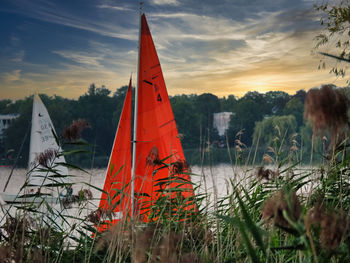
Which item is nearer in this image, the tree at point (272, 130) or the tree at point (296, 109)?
the tree at point (272, 130)

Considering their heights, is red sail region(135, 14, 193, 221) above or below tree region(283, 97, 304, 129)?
below

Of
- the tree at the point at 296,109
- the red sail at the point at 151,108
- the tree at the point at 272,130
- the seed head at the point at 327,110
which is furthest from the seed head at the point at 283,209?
the tree at the point at 296,109

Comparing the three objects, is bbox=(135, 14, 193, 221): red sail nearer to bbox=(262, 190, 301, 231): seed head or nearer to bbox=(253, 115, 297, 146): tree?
bbox=(253, 115, 297, 146): tree

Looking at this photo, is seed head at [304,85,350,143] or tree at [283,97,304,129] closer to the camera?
seed head at [304,85,350,143]

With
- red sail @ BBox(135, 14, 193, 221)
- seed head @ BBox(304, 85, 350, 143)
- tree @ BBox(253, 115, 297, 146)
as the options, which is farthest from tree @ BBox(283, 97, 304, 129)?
seed head @ BBox(304, 85, 350, 143)

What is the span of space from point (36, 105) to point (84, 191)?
12.2 m

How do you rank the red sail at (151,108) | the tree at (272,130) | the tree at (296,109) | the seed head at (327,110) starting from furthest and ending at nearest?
the tree at (296,109)
the red sail at (151,108)
the tree at (272,130)
the seed head at (327,110)

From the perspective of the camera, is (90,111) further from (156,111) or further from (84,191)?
(84,191)

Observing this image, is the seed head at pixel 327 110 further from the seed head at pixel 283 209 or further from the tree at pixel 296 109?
the tree at pixel 296 109

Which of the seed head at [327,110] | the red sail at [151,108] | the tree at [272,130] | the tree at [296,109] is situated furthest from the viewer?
the tree at [296,109]

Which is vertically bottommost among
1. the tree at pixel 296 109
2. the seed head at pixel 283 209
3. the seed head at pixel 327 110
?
the seed head at pixel 283 209

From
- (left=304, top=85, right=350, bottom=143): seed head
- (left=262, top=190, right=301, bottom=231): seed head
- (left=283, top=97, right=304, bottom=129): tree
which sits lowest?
(left=262, top=190, right=301, bottom=231): seed head

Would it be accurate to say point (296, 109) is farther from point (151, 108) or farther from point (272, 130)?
point (151, 108)

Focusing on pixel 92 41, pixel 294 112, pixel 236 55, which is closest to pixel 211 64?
pixel 236 55
